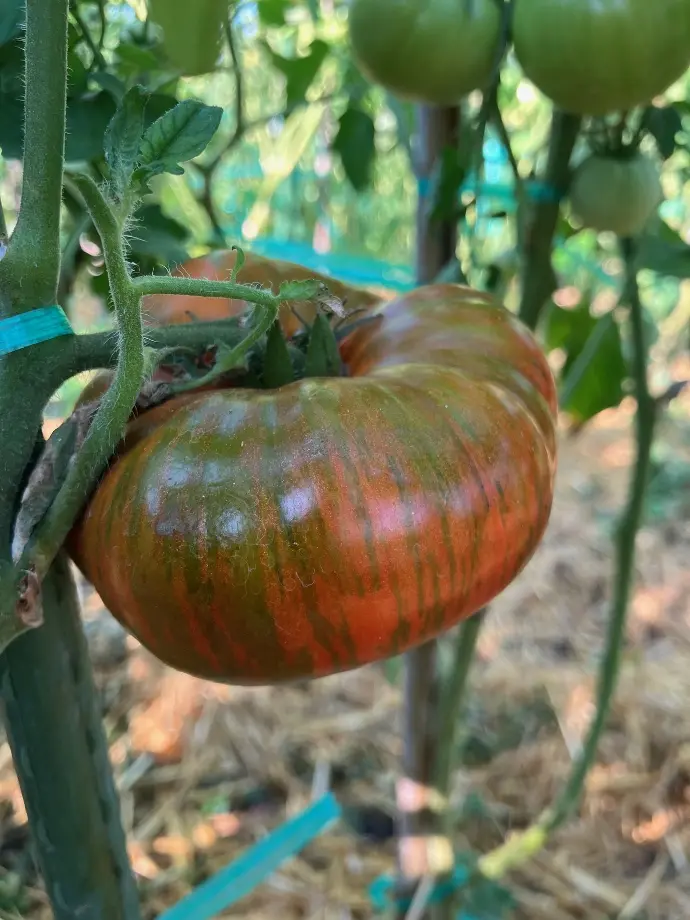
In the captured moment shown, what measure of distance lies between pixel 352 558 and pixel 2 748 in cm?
104

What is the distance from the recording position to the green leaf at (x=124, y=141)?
0.94ft

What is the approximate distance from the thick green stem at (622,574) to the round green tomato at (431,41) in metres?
0.19

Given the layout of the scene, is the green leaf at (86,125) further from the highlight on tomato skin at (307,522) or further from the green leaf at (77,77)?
the highlight on tomato skin at (307,522)

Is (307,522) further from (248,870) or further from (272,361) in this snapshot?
(248,870)

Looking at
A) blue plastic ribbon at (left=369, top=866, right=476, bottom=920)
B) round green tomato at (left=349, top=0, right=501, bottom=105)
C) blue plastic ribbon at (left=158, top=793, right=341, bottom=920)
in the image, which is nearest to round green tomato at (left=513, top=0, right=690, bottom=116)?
round green tomato at (left=349, top=0, right=501, bottom=105)

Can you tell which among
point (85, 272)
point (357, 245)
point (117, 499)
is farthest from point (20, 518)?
point (357, 245)

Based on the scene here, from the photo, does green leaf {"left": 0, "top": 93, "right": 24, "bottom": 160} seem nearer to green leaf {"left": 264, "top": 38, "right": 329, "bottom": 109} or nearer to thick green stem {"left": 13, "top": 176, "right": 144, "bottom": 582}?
thick green stem {"left": 13, "top": 176, "right": 144, "bottom": 582}

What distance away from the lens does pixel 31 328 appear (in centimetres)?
31

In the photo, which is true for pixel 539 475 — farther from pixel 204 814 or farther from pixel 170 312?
pixel 204 814

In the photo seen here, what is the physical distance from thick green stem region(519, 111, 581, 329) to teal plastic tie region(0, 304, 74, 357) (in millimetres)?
408

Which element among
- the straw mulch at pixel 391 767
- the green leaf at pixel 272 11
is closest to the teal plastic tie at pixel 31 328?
the green leaf at pixel 272 11

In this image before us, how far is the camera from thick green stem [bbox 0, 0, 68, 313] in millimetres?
303

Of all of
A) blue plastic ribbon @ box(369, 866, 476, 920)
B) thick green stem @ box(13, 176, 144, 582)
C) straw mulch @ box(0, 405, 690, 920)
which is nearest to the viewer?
thick green stem @ box(13, 176, 144, 582)

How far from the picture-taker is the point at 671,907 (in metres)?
1.04
